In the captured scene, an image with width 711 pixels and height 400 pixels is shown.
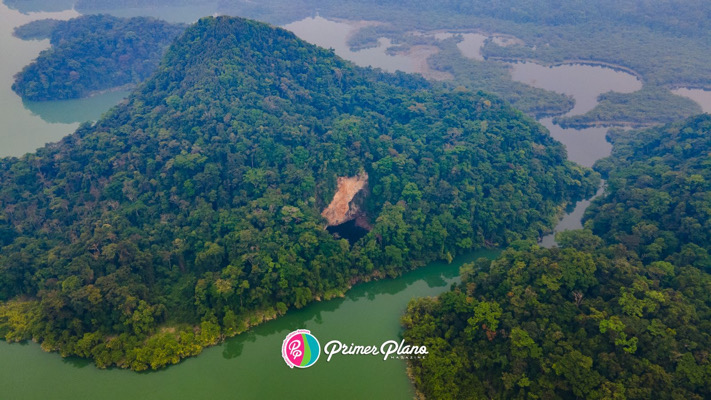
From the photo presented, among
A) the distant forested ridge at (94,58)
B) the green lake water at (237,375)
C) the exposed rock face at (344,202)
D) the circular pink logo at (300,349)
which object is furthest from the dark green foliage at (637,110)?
the distant forested ridge at (94,58)

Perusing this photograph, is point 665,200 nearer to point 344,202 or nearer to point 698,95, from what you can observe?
point 344,202

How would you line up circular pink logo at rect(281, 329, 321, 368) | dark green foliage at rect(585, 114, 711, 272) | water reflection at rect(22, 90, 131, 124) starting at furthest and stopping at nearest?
1. water reflection at rect(22, 90, 131, 124)
2. dark green foliage at rect(585, 114, 711, 272)
3. circular pink logo at rect(281, 329, 321, 368)

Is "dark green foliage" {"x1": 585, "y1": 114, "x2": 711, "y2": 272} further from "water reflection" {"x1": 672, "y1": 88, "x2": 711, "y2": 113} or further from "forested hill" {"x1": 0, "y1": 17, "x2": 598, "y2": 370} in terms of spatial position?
"water reflection" {"x1": 672, "y1": 88, "x2": 711, "y2": 113}

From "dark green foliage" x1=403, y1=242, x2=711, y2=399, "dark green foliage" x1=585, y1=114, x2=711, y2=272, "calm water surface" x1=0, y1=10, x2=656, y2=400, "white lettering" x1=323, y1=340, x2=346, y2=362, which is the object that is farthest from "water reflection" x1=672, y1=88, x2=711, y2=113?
"white lettering" x1=323, y1=340, x2=346, y2=362

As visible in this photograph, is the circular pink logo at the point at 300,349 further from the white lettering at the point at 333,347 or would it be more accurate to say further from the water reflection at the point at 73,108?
the water reflection at the point at 73,108

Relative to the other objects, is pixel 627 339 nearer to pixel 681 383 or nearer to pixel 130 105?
pixel 681 383

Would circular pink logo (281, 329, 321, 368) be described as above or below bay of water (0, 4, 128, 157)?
below

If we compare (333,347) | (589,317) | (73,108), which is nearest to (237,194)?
(333,347)
